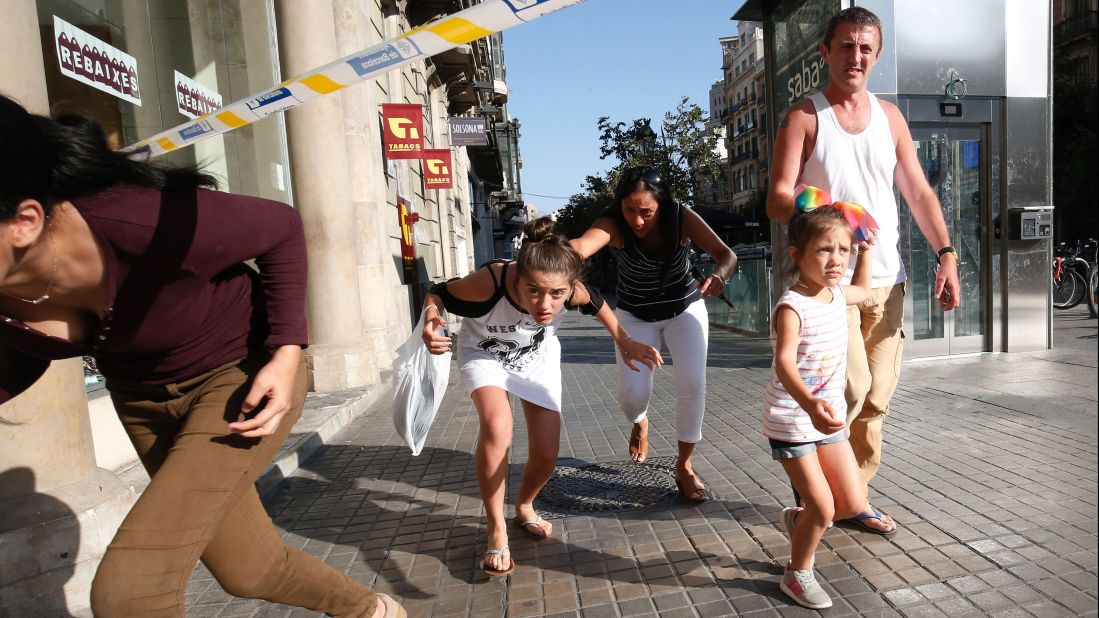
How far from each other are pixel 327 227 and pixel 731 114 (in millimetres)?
91600

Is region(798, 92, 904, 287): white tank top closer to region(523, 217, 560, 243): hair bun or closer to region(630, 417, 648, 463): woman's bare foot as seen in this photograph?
region(523, 217, 560, 243): hair bun

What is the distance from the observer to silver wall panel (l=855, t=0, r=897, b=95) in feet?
22.4

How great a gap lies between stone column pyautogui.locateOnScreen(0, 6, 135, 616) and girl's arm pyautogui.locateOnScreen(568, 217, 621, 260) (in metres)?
2.36

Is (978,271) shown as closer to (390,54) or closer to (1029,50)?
(1029,50)

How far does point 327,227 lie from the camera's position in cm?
745

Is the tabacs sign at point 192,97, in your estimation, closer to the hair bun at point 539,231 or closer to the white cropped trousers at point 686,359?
the hair bun at point 539,231

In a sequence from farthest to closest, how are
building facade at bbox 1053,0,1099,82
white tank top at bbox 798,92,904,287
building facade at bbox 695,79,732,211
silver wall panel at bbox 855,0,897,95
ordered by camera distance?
1. building facade at bbox 1053,0,1099,82
2. building facade at bbox 695,79,732,211
3. silver wall panel at bbox 855,0,897,95
4. white tank top at bbox 798,92,904,287

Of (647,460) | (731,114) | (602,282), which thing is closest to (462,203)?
(602,282)

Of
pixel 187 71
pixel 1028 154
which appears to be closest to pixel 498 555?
pixel 187 71

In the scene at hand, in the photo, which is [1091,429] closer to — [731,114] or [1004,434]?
[1004,434]

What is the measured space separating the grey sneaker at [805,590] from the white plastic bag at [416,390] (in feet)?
5.49

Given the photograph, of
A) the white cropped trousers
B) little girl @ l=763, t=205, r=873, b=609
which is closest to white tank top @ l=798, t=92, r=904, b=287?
little girl @ l=763, t=205, r=873, b=609

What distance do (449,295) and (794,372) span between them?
59.6 inches

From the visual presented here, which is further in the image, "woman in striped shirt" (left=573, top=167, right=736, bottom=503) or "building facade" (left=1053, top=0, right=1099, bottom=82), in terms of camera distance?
"building facade" (left=1053, top=0, right=1099, bottom=82)
